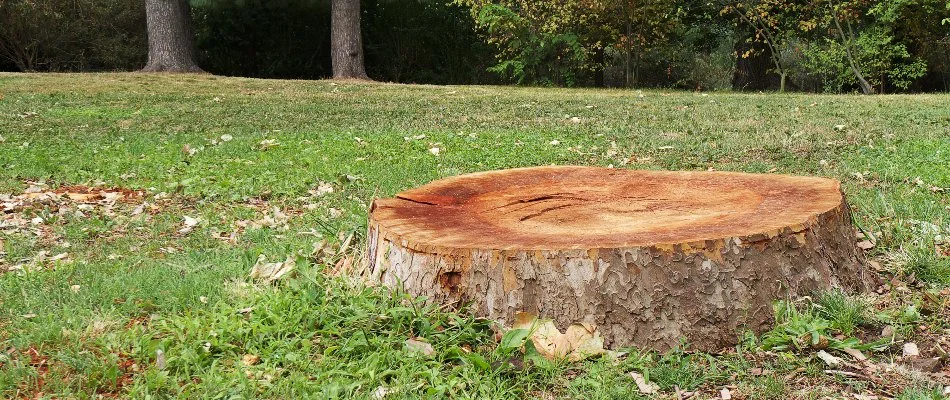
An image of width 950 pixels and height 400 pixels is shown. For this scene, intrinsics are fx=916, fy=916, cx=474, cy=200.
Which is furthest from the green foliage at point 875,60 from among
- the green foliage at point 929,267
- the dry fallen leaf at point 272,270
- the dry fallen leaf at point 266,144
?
the dry fallen leaf at point 272,270

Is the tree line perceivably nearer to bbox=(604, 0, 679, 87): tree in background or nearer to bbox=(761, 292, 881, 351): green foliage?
bbox=(604, 0, 679, 87): tree in background

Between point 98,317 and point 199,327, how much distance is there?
409 mm

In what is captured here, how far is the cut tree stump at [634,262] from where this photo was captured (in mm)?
3086

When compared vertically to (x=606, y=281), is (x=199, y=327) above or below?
below

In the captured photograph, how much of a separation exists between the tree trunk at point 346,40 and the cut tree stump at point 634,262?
1373cm

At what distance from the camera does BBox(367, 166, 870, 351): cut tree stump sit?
309 cm

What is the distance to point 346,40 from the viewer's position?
17156mm

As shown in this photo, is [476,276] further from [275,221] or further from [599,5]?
[599,5]

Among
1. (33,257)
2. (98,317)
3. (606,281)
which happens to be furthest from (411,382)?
(33,257)

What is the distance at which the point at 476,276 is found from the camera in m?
3.18

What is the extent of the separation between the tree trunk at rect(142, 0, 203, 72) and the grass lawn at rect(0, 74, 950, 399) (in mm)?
5645

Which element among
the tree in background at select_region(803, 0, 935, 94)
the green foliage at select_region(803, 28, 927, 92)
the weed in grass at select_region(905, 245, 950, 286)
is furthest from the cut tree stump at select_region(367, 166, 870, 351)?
the green foliage at select_region(803, 28, 927, 92)

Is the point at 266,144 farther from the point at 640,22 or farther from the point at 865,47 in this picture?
the point at 865,47

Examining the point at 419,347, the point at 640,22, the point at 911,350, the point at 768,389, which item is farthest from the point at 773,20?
the point at 419,347
